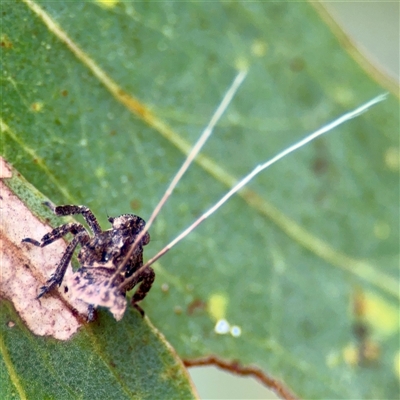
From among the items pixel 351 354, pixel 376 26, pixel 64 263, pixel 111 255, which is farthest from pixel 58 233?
pixel 376 26

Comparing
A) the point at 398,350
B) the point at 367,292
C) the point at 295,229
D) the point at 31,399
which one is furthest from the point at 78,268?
the point at 398,350

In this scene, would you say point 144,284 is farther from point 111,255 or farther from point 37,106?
point 37,106

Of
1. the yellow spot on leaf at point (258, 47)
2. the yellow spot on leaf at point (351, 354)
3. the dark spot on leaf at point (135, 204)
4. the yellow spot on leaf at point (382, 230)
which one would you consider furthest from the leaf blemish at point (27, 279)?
the yellow spot on leaf at point (382, 230)

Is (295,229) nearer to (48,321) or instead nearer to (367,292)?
(367,292)

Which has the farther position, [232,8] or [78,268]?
[232,8]

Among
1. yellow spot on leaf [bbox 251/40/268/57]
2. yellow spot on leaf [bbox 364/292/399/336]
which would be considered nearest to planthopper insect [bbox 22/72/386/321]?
yellow spot on leaf [bbox 251/40/268/57]

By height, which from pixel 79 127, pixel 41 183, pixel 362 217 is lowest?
pixel 41 183

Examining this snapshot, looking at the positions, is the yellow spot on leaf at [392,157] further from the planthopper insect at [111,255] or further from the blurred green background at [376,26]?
the blurred green background at [376,26]
